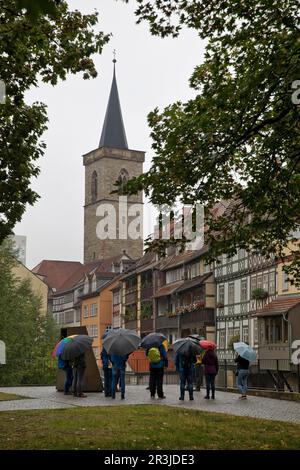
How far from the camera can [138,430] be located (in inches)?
445

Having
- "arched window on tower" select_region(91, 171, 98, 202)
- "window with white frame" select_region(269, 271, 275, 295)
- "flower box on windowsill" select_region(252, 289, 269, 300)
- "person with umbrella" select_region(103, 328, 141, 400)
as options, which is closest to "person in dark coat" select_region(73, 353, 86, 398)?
"person with umbrella" select_region(103, 328, 141, 400)

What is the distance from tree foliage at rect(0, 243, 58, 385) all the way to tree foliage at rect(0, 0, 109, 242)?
31306mm

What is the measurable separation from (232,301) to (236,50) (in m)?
35.0

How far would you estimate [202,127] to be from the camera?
1227 centimetres

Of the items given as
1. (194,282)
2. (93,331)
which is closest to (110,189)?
(93,331)

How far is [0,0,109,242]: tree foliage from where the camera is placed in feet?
41.7

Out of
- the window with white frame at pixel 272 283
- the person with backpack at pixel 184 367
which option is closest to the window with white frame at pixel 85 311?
the window with white frame at pixel 272 283

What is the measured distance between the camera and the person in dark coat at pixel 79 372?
1886 centimetres

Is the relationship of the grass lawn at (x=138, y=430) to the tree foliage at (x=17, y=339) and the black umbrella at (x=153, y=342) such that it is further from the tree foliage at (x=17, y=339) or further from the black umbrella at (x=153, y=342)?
the tree foliage at (x=17, y=339)

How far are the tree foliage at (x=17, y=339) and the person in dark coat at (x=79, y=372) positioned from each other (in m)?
27.1

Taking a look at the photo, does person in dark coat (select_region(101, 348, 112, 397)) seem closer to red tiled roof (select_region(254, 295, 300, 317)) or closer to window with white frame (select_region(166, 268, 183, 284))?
red tiled roof (select_region(254, 295, 300, 317))

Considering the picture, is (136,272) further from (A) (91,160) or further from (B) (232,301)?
(A) (91,160)
